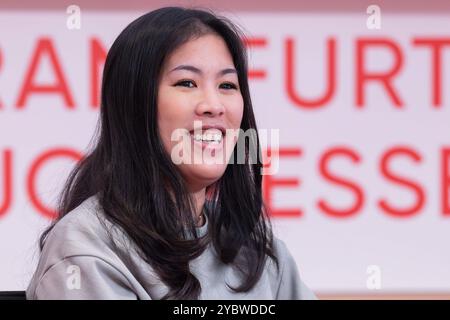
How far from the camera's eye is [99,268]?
3.34 ft

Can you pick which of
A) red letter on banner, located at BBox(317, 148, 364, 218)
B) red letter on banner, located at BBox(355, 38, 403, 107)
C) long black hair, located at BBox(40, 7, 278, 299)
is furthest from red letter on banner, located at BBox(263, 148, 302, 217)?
long black hair, located at BBox(40, 7, 278, 299)

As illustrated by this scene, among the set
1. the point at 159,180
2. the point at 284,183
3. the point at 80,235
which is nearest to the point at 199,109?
the point at 159,180

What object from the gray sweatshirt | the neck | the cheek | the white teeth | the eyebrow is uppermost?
the eyebrow

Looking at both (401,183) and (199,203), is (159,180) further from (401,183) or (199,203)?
(401,183)

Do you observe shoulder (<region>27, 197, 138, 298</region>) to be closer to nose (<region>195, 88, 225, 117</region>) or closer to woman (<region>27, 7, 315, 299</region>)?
woman (<region>27, 7, 315, 299</region>)

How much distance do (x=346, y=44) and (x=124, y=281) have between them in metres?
1.55

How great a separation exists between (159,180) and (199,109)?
12 cm

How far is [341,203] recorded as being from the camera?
2387mm

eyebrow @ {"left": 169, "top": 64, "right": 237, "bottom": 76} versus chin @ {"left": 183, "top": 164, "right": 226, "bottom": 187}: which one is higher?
eyebrow @ {"left": 169, "top": 64, "right": 237, "bottom": 76}

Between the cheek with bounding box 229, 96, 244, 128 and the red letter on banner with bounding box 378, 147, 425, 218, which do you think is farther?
the red letter on banner with bounding box 378, 147, 425, 218

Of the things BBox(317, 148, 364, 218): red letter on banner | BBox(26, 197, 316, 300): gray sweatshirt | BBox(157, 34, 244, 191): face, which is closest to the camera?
BBox(26, 197, 316, 300): gray sweatshirt

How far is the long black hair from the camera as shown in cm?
110
